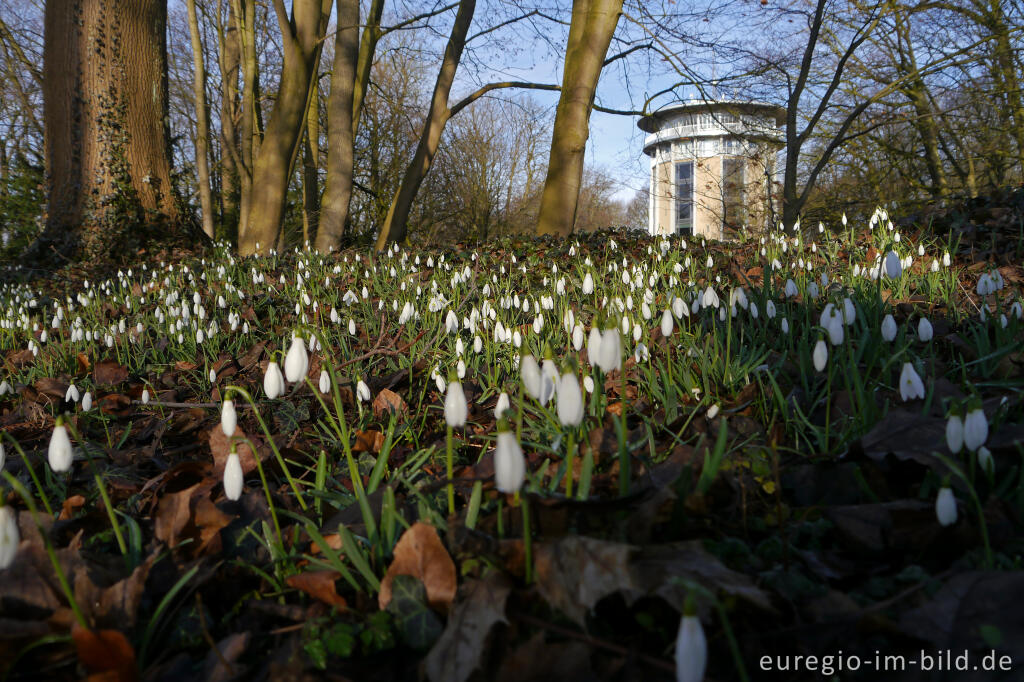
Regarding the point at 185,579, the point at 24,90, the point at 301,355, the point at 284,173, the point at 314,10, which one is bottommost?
the point at 185,579

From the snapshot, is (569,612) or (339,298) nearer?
(569,612)

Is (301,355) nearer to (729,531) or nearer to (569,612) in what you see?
(569,612)

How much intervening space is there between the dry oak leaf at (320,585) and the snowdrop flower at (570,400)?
0.57m

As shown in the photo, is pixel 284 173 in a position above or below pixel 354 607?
above

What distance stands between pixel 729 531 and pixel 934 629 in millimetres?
408

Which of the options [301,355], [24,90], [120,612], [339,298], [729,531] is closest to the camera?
[120,612]

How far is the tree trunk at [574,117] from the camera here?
8.15 metres

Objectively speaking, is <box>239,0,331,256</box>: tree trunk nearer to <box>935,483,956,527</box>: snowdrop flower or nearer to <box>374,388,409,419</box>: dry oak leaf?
<box>374,388,409,419</box>: dry oak leaf

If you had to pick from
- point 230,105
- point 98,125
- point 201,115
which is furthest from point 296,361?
point 230,105

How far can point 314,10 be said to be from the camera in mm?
8281

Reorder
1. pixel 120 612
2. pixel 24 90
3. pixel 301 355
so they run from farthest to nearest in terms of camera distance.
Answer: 1. pixel 24 90
2. pixel 301 355
3. pixel 120 612

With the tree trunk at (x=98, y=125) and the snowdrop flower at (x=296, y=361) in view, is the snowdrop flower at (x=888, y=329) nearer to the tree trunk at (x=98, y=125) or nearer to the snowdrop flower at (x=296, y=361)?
the snowdrop flower at (x=296, y=361)

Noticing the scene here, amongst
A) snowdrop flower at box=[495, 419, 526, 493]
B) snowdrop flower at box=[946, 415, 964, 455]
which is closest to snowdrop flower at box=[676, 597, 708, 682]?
snowdrop flower at box=[495, 419, 526, 493]

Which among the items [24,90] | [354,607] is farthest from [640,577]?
[24,90]
